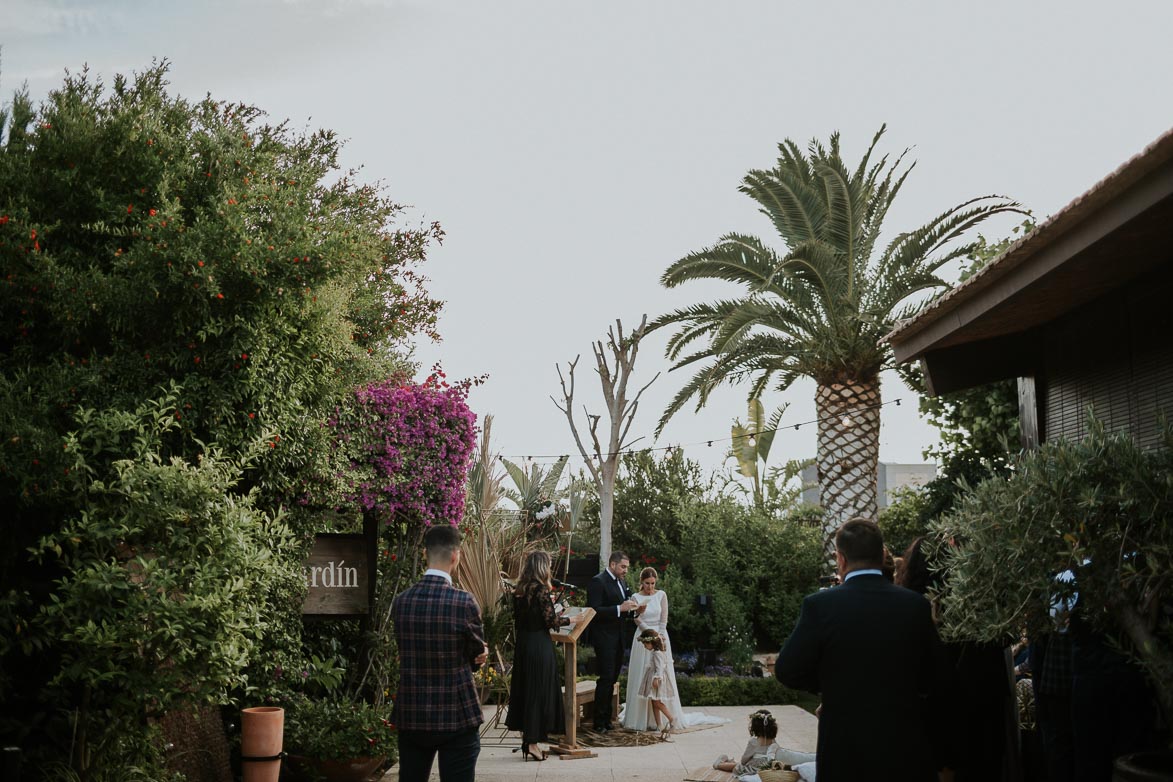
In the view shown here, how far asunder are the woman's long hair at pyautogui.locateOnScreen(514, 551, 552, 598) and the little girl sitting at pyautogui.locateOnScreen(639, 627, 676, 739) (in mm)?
2488

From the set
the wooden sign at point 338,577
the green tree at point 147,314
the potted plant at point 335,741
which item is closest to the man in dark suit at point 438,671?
the green tree at point 147,314

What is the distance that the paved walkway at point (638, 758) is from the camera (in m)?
9.22

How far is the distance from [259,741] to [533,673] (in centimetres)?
327

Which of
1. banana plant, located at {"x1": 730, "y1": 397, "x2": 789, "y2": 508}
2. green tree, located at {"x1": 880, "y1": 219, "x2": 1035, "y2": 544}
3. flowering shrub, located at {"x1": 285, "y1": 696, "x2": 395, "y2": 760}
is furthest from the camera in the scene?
banana plant, located at {"x1": 730, "y1": 397, "x2": 789, "y2": 508}

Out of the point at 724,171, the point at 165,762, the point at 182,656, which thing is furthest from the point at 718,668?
the point at 182,656

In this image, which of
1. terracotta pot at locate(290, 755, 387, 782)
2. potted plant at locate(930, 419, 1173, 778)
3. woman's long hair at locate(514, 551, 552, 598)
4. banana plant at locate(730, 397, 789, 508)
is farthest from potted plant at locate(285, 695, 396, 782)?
banana plant at locate(730, 397, 789, 508)

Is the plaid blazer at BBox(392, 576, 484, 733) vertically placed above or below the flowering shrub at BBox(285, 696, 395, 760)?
above

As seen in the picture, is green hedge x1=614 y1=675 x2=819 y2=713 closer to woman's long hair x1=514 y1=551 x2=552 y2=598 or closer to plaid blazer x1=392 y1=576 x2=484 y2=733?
woman's long hair x1=514 y1=551 x2=552 y2=598

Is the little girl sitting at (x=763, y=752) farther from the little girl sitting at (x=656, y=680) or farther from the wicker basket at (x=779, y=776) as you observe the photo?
the little girl sitting at (x=656, y=680)

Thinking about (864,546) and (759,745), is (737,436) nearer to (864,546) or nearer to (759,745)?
(759,745)

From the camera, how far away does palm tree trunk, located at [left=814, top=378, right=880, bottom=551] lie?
52.9 feet

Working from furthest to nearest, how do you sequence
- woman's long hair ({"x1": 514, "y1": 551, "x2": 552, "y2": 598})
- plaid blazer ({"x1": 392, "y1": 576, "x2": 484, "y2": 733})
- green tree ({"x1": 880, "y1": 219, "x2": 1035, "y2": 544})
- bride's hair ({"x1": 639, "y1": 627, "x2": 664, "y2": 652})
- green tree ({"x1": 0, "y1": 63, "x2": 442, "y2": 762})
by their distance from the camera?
green tree ({"x1": 880, "y1": 219, "x2": 1035, "y2": 544}) < bride's hair ({"x1": 639, "y1": 627, "x2": 664, "y2": 652}) < woman's long hair ({"x1": 514, "y1": 551, "x2": 552, "y2": 598}) < green tree ({"x1": 0, "y1": 63, "x2": 442, "y2": 762}) < plaid blazer ({"x1": 392, "y1": 576, "x2": 484, "y2": 733})

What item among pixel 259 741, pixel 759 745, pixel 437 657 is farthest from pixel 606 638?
pixel 437 657

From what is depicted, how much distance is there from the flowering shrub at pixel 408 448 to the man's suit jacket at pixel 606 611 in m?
2.79
